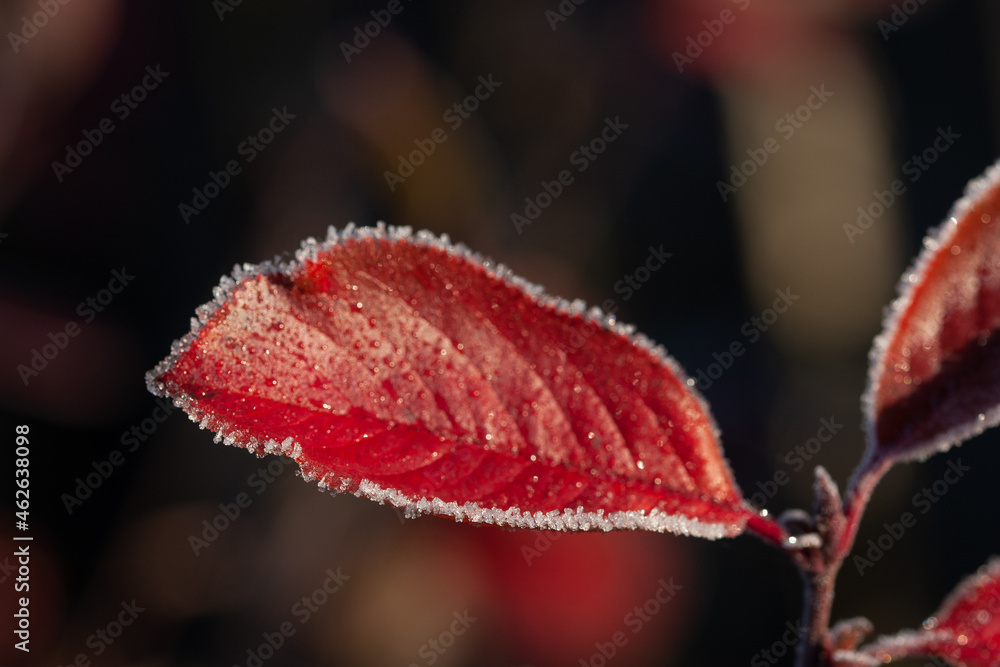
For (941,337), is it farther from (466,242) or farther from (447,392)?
(466,242)

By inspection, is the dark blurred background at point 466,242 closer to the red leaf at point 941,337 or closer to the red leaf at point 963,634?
the red leaf at point 963,634

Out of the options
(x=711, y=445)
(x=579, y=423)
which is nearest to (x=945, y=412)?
(x=711, y=445)

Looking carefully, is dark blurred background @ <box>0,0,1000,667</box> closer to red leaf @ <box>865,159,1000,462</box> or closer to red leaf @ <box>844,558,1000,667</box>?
red leaf @ <box>844,558,1000,667</box>

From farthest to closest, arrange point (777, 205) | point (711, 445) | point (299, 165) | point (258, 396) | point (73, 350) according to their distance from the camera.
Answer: point (777, 205) < point (299, 165) < point (73, 350) < point (711, 445) < point (258, 396)

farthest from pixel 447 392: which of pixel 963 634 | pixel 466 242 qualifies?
pixel 466 242

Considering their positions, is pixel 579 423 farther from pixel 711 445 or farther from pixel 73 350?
pixel 73 350

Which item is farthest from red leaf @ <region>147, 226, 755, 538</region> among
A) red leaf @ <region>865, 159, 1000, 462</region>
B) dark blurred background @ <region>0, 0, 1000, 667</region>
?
dark blurred background @ <region>0, 0, 1000, 667</region>
